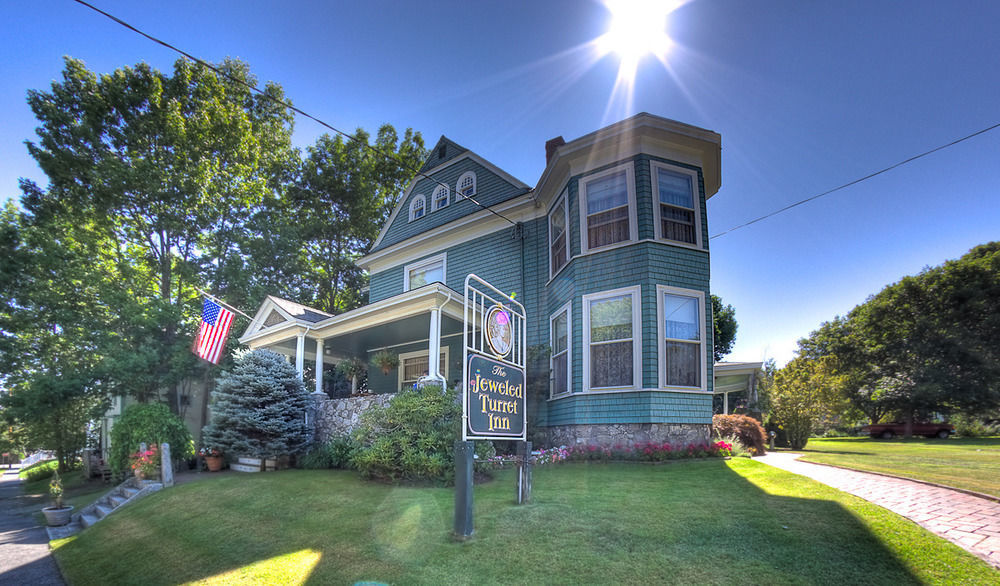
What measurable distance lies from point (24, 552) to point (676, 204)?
14020 mm

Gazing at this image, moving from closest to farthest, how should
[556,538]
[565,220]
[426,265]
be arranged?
[556,538]
[565,220]
[426,265]

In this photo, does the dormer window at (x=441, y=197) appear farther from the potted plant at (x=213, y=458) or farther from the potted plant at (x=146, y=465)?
the potted plant at (x=146, y=465)

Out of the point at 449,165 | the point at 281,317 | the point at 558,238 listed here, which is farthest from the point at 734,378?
the point at 281,317

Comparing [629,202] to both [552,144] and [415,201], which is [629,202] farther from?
[415,201]

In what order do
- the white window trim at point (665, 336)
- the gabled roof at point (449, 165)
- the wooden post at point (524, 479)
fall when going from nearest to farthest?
the wooden post at point (524, 479) → the white window trim at point (665, 336) → the gabled roof at point (449, 165)

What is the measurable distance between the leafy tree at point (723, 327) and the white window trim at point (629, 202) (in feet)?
57.1

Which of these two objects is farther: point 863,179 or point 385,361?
point 385,361

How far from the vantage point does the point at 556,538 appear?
4.45 metres

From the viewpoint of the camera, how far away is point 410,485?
7750mm

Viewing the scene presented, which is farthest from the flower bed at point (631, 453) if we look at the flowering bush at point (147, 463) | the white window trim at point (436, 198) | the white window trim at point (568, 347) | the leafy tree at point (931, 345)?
the leafy tree at point (931, 345)

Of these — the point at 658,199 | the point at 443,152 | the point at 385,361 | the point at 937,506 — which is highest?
the point at 443,152


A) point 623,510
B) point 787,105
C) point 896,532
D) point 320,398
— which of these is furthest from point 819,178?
point 320,398

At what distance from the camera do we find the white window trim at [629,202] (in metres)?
10.3

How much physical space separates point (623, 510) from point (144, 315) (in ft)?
64.4
